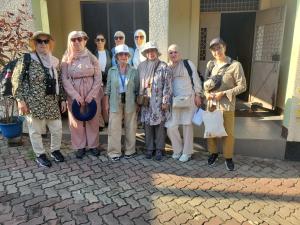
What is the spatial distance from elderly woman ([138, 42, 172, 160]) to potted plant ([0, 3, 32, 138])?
205 centimetres

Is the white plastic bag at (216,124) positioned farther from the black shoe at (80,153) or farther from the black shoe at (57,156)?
the black shoe at (57,156)

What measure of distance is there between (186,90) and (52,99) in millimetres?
1883

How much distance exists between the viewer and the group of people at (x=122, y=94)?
382 cm

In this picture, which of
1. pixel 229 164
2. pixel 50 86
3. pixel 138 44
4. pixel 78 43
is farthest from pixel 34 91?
pixel 229 164

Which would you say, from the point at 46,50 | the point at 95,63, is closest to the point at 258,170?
the point at 95,63

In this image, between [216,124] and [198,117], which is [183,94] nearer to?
[198,117]

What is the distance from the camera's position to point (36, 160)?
4.30 m

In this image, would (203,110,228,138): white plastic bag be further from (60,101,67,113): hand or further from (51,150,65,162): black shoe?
(51,150,65,162): black shoe

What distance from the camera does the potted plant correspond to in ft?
15.1

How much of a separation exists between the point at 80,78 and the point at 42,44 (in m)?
0.67

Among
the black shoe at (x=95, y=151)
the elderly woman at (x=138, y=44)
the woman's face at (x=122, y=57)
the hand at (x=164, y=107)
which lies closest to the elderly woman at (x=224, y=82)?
the hand at (x=164, y=107)

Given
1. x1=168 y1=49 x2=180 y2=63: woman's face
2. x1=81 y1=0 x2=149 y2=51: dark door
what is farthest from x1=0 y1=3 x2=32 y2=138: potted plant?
x1=168 y1=49 x2=180 y2=63: woman's face

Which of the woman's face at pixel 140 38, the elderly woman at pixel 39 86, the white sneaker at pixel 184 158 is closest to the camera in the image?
the elderly woman at pixel 39 86

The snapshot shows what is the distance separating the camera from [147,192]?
3449mm
